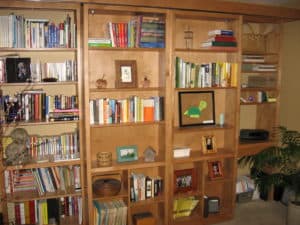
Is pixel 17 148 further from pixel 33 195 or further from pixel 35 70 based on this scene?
pixel 35 70

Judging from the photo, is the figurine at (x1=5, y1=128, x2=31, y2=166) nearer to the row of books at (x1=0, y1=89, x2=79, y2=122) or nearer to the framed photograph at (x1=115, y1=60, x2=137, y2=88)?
the row of books at (x1=0, y1=89, x2=79, y2=122)

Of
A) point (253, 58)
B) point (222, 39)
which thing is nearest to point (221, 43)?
point (222, 39)

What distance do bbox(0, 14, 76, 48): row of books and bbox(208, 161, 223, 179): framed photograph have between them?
77.2 inches

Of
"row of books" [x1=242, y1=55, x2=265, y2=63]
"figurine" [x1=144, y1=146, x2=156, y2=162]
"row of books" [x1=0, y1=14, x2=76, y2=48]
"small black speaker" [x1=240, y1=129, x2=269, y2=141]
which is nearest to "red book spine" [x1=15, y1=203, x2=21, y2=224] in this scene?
"figurine" [x1=144, y1=146, x2=156, y2=162]

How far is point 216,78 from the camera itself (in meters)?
3.04

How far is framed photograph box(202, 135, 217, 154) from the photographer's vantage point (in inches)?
123

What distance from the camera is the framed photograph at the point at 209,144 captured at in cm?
312

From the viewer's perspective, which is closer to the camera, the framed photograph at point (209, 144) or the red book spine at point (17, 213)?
the red book spine at point (17, 213)

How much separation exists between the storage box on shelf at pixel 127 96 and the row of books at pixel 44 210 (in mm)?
298

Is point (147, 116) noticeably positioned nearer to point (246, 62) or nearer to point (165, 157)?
point (165, 157)

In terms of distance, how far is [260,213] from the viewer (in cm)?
331

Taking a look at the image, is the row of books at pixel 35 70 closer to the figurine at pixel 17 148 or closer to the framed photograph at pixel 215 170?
the figurine at pixel 17 148

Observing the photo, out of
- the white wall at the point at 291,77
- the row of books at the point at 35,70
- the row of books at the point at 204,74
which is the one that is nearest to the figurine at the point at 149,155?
the row of books at the point at 204,74

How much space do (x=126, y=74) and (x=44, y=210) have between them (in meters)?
1.55
